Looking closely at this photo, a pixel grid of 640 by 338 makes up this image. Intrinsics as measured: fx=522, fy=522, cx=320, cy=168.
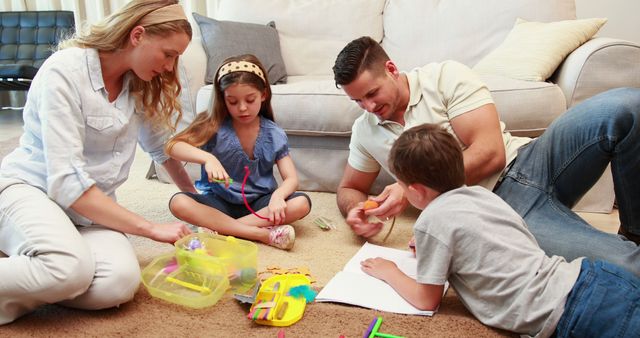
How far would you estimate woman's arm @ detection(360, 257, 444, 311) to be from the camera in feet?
3.63

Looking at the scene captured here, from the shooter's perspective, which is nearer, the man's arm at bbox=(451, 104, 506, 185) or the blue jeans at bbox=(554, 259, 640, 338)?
the blue jeans at bbox=(554, 259, 640, 338)

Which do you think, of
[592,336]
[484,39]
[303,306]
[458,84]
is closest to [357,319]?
[303,306]

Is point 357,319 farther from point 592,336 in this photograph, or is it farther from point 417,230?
point 592,336

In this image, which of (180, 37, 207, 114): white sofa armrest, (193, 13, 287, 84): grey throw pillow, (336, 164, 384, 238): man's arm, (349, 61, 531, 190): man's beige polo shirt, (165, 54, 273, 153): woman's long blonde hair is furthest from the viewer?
(193, 13, 287, 84): grey throw pillow

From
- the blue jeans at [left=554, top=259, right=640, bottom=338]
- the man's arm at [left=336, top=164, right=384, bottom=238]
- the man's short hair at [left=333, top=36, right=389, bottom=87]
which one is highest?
the man's short hair at [left=333, top=36, right=389, bottom=87]

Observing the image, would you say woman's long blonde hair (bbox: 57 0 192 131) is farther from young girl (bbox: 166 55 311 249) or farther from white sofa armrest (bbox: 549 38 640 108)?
white sofa armrest (bbox: 549 38 640 108)

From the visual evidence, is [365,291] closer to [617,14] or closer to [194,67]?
[194,67]

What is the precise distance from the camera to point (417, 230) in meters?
1.07

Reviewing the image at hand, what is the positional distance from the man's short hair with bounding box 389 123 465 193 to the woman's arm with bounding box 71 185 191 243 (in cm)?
56

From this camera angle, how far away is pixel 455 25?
95.4 inches

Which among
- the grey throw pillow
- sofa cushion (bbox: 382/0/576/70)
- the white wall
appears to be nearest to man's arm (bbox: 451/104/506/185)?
sofa cushion (bbox: 382/0/576/70)

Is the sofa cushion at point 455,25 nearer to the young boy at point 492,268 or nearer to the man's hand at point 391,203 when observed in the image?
the man's hand at point 391,203

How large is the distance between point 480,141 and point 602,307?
589mm

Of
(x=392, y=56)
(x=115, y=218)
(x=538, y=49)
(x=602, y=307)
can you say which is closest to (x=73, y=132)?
(x=115, y=218)
